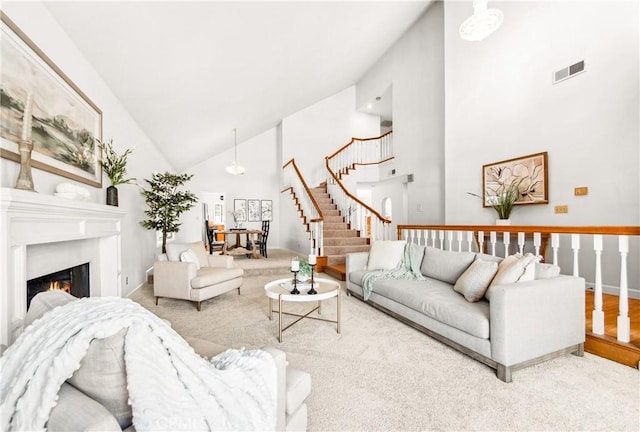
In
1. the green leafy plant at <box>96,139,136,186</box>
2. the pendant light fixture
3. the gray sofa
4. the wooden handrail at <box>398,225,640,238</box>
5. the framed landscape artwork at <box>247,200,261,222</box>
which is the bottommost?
the gray sofa

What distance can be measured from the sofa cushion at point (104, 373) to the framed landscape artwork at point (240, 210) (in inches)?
329

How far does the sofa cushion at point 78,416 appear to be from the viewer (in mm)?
673

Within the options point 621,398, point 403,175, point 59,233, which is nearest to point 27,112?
point 59,233

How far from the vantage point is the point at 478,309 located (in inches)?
86.7

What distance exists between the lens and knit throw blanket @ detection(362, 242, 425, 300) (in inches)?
131

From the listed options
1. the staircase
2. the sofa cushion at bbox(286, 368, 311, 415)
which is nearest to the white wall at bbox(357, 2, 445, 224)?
the staircase

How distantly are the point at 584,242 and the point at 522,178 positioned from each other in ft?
3.78

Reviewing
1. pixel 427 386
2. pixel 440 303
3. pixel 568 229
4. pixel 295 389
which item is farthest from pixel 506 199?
pixel 295 389

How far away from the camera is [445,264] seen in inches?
123

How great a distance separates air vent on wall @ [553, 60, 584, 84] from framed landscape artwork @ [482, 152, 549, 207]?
98cm

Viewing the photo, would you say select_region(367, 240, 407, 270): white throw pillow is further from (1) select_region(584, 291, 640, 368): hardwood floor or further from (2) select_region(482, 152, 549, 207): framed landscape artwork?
(2) select_region(482, 152, 549, 207): framed landscape artwork

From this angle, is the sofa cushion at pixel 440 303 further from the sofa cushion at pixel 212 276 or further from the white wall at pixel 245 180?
the white wall at pixel 245 180

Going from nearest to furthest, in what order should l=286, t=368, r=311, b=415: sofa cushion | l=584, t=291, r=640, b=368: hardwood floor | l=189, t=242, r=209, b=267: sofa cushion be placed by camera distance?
l=286, t=368, r=311, b=415: sofa cushion, l=584, t=291, r=640, b=368: hardwood floor, l=189, t=242, r=209, b=267: sofa cushion

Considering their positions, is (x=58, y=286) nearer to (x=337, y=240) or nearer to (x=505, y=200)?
(x=337, y=240)
